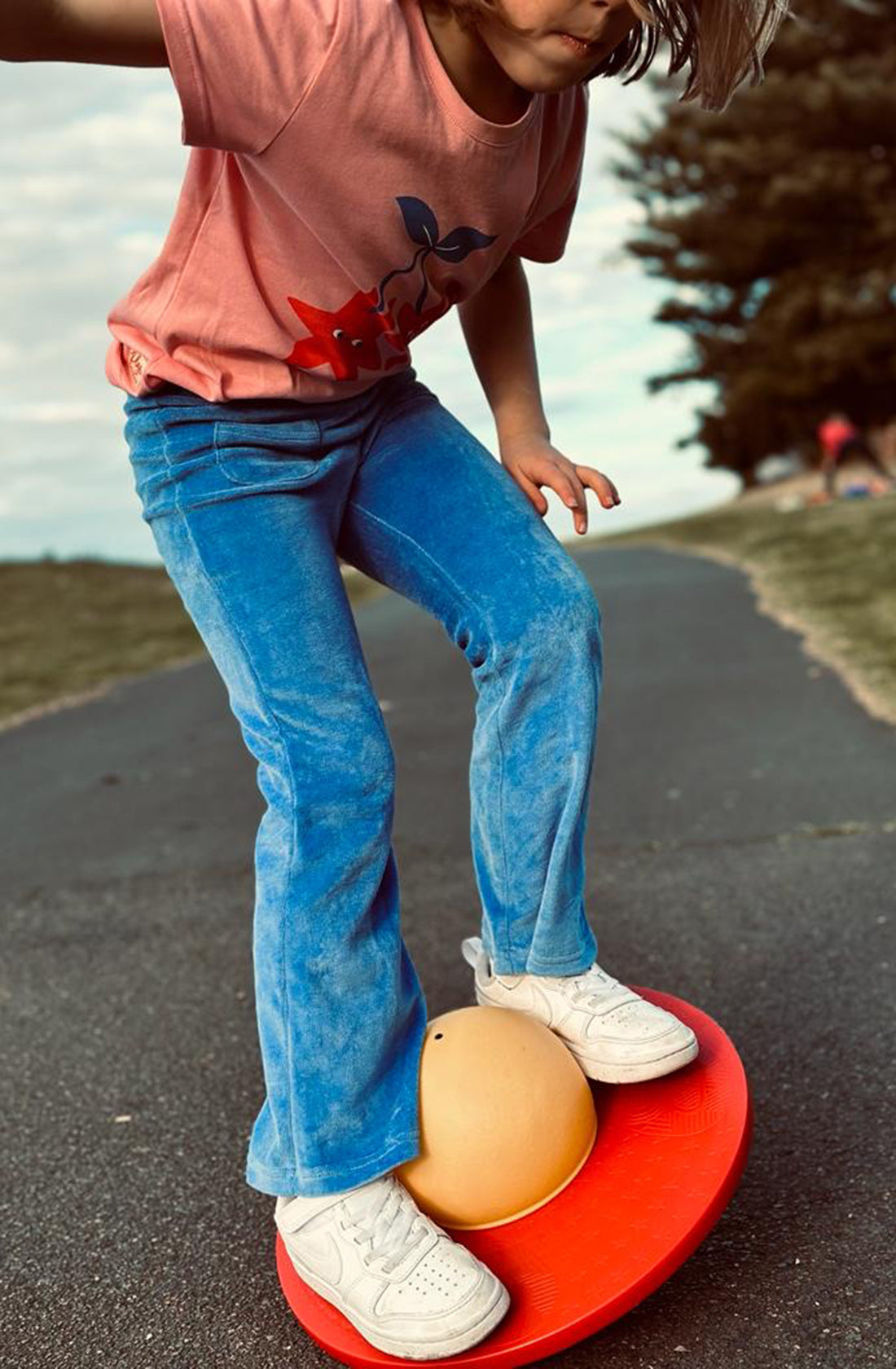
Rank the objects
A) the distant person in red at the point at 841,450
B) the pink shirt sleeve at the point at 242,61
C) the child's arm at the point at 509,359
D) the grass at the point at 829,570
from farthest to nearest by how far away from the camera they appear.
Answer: the distant person in red at the point at 841,450
the grass at the point at 829,570
the child's arm at the point at 509,359
the pink shirt sleeve at the point at 242,61

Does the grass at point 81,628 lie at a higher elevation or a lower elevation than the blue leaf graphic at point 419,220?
lower

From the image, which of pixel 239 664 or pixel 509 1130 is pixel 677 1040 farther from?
pixel 239 664

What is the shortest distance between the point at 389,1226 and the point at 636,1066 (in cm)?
46

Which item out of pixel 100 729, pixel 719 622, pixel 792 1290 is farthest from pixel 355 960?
pixel 719 622

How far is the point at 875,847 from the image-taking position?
423cm

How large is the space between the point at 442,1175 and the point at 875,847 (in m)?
2.50

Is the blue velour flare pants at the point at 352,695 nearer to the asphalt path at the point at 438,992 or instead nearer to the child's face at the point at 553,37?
the asphalt path at the point at 438,992

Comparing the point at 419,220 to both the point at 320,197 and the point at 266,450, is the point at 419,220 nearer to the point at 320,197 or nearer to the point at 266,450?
the point at 320,197

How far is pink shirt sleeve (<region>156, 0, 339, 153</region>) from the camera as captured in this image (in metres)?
1.81

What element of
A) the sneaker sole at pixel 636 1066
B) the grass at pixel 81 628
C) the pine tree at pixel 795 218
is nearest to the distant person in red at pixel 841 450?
the pine tree at pixel 795 218

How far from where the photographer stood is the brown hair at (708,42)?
2.12 m

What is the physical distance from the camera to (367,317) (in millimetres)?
2197

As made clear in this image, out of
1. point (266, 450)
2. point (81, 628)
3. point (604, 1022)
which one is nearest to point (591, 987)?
point (604, 1022)

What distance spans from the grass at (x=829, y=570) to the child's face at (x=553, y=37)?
14.6 feet
